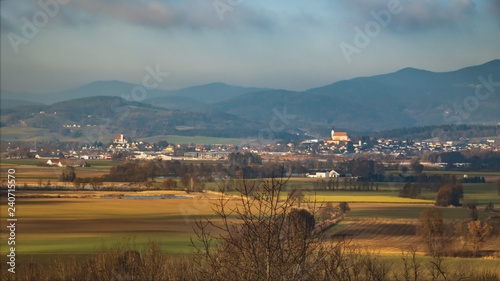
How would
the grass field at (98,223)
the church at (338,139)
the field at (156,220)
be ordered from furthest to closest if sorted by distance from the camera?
1. the church at (338,139)
2. the grass field at (98,223)
3. the field at (156,220)

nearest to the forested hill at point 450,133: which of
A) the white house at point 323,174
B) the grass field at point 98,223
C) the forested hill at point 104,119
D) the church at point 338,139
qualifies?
the church at point 338,139

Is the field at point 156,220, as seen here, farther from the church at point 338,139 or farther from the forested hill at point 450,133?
the church at point 338,139

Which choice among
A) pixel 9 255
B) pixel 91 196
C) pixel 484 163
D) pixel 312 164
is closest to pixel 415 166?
pixel 484 163

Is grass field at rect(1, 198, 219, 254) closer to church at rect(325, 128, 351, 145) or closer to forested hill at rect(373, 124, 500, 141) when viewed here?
forested hill at rect(373, 124, 500, 141)

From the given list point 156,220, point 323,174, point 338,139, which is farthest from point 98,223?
point 338,139

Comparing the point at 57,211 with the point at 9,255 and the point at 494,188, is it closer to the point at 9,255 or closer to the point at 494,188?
the point at 9,255

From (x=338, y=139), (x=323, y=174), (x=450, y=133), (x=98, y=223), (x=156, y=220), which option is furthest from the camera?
(x=338, y=139)

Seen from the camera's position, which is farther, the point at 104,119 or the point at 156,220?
the point at 104,119

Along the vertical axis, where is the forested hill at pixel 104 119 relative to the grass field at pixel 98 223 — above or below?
above

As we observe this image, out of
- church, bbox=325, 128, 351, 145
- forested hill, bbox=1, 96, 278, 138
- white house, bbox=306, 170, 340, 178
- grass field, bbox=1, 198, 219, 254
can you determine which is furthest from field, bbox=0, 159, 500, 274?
forested hill, bbox=1, 96, 278, 138

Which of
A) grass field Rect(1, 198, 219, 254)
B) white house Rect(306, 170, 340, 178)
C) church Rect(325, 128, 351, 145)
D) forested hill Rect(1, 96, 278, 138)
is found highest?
forested hill Rect(1, 96, 278, 138)

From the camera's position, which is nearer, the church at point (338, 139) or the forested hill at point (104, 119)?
the church at point (338, 139)

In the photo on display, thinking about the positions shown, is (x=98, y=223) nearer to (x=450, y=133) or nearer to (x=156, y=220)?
(x=156, y=220)
